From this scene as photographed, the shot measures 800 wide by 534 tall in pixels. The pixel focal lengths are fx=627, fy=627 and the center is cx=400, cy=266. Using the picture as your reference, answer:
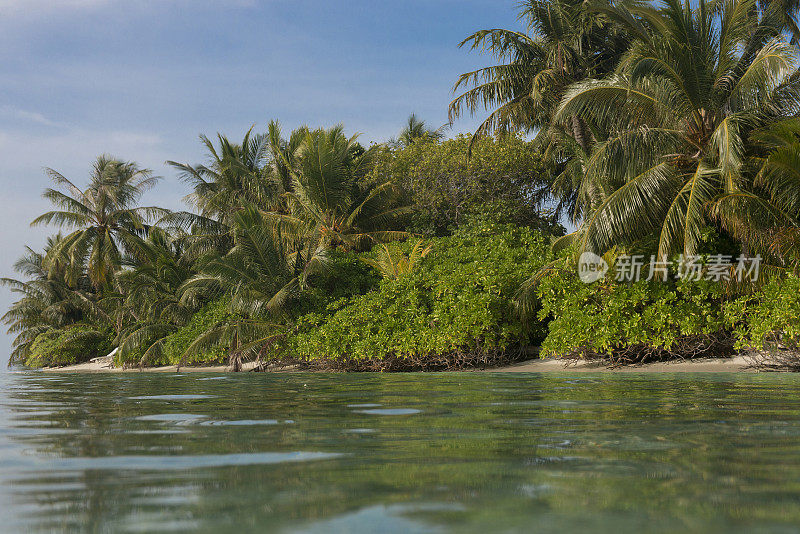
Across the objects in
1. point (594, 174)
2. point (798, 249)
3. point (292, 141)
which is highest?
point (292, 141)

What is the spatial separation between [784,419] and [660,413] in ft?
2.11

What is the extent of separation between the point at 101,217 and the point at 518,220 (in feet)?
62.8

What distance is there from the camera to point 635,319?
38.0 feet

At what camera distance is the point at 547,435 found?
2.93m

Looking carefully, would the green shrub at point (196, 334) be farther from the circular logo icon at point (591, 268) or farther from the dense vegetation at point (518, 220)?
the circular logo icon at point (591, 268)

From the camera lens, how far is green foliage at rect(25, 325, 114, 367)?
1196 inches

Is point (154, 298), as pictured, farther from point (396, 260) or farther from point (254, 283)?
point (396, 260)

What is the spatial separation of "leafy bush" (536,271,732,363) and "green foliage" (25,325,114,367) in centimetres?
2503

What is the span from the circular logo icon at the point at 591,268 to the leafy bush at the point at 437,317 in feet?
6.84

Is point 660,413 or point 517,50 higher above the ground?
point 517,50

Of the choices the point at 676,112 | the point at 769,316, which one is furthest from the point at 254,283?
the point at 769,316

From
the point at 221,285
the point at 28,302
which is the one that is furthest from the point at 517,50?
the point at 28,302

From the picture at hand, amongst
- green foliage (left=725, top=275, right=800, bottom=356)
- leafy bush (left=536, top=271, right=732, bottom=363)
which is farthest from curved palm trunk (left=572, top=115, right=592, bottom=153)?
green foliage (left=725, top=275, right=800, bottom=356)

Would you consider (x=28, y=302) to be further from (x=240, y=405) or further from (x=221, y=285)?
(x=240, y=405)
